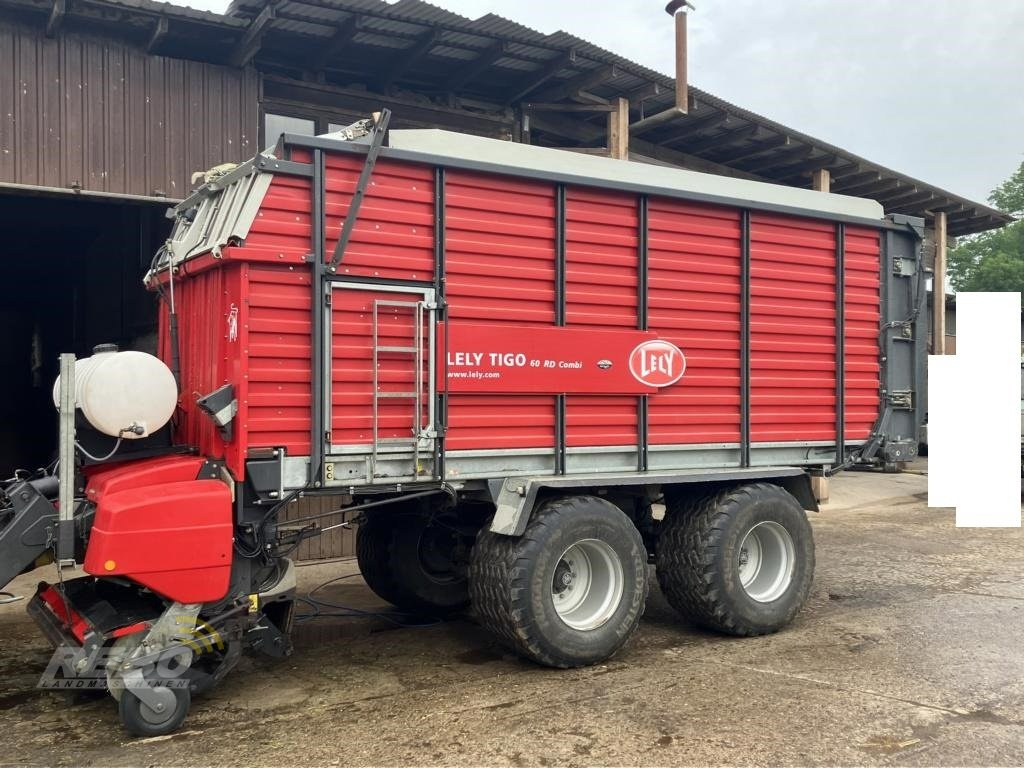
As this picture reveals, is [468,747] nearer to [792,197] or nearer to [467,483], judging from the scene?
[467,483]

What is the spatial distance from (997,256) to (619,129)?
3450 centimetres

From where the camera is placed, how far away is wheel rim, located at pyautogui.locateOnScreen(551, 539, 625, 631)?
17.9 ft

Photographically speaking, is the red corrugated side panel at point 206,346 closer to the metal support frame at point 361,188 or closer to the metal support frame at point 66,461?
the metal support frame at point 361,188

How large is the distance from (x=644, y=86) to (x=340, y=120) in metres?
3.62

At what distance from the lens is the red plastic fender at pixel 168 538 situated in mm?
4238

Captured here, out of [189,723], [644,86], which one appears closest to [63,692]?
[189,723]

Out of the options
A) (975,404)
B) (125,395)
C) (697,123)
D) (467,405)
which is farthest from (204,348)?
(697,123)

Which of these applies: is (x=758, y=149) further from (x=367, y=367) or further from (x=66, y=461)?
(x=66, y=461)

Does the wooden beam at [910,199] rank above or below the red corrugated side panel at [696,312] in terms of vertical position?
above

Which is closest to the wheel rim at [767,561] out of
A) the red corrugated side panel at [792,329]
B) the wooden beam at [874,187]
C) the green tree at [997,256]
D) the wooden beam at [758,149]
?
the red corrugated side panel at [792,329]

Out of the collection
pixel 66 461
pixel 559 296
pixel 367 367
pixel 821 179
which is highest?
pixel 821 179

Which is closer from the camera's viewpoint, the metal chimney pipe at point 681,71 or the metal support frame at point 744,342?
the metal support frame at point 744,342

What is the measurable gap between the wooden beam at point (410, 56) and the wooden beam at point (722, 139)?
5.09m

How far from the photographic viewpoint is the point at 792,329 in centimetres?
652
